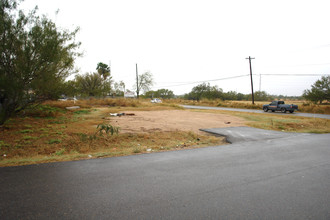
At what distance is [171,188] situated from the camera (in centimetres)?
343

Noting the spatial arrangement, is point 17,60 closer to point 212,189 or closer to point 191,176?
point 191,176

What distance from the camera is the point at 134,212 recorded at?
2.68m

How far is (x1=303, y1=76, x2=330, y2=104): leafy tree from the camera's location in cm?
3497

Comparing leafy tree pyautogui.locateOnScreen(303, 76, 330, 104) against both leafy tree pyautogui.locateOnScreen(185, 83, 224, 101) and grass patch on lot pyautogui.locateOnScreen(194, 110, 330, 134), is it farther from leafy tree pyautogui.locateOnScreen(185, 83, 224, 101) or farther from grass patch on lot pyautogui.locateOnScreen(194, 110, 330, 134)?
leafy tree pyautogui.locateOnScreen(185, 83, 224, 101)

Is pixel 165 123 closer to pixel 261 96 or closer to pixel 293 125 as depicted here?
pixel 293 125

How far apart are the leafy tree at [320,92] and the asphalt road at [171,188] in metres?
38.4

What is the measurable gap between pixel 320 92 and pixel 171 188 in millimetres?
43087

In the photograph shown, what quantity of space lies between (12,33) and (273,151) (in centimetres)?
1099

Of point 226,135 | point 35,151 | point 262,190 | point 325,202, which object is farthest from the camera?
point 226,135

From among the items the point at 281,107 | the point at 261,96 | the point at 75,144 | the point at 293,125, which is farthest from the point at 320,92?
the point at 261,96

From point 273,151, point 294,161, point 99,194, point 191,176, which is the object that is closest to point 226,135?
point 273,151

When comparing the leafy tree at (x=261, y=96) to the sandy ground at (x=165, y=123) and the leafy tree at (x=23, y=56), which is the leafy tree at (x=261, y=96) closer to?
the sandy ground at (x=165, y=123)

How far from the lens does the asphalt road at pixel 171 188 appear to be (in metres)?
2.70

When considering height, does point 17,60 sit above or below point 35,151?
above
